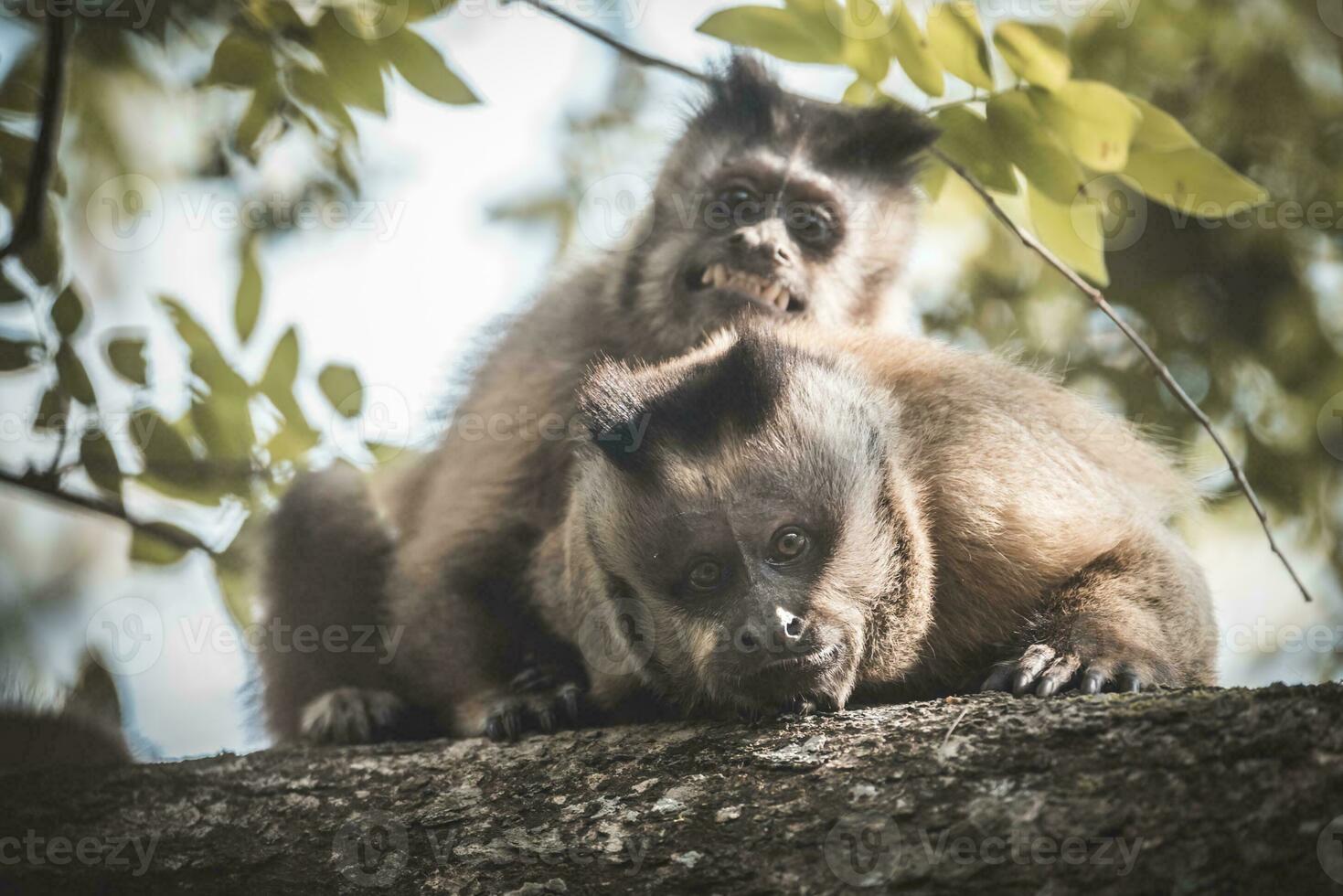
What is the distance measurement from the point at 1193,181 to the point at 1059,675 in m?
2.22

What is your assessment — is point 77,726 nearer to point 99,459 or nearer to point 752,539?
point 99,459

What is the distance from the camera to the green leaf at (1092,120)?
15.5ft

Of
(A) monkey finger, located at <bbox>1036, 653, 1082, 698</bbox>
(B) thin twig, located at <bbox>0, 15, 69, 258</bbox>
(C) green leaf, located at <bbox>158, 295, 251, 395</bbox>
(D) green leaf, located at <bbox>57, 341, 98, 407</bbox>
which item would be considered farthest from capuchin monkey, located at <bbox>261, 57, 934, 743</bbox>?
(B) thin twig, located at <bbox>0, 15, 69, 258</bbox>

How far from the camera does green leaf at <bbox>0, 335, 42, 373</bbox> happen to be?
187 inches

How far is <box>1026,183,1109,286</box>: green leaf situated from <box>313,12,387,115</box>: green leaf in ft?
9.63

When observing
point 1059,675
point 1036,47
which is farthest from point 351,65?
point 1059,675

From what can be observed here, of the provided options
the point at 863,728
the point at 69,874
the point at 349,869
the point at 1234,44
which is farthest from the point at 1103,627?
the point at 1234,44

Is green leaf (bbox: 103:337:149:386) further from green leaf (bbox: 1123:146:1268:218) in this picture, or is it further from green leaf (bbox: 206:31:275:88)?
green leaf (bbox: 1123:146:1268:218)

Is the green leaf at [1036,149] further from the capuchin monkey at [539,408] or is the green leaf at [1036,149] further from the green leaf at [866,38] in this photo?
the capuchin monkey at [539,408]

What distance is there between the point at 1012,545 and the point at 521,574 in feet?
9.40

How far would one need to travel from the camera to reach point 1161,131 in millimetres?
4789

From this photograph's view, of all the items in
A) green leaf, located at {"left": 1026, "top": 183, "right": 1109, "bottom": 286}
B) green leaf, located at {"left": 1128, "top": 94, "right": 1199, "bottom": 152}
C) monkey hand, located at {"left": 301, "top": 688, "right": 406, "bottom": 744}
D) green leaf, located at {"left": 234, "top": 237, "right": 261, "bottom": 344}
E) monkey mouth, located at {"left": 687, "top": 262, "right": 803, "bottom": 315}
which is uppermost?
green leaf, located at {"left": 1128, "top": 94, "right": 1199, "bottom": 152}

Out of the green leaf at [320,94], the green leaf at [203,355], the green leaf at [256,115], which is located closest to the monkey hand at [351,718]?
the green leaf at [203,355]

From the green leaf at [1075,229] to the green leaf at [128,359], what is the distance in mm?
4120
